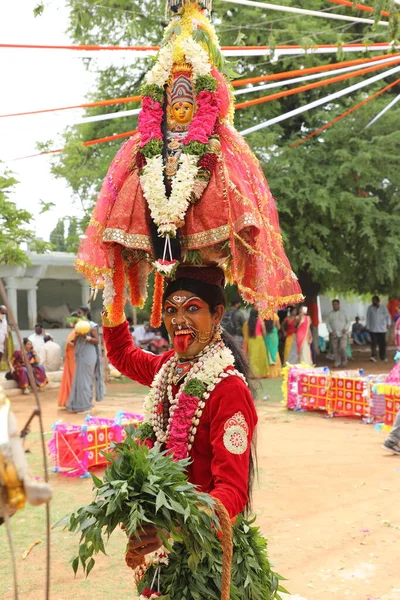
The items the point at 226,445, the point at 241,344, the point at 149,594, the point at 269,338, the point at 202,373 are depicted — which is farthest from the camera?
the point at 269,338

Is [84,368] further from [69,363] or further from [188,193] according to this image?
[188,193]

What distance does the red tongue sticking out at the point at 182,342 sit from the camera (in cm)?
285

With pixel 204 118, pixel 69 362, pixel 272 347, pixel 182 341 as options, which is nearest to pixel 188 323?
pixel 182 341

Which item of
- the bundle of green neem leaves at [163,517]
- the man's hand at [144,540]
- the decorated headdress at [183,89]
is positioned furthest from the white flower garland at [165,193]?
the man's hand at [144,540]

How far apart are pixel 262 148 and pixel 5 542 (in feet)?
43.2

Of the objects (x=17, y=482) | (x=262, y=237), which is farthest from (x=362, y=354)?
(x=17, y=482)

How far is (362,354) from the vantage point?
23.1 metres

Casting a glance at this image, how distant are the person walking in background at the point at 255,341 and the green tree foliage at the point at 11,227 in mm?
5852

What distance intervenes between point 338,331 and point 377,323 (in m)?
1.61

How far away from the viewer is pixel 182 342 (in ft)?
9.36

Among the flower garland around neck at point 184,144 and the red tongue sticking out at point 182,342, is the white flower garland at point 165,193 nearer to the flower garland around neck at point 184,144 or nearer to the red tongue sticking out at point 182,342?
the flower garland around neck at point 184,144

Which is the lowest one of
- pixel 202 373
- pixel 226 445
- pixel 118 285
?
pixel 226 445

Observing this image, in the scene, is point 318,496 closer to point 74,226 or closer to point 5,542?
point 5,542

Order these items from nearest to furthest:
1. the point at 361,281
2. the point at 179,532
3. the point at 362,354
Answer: the point at 179,532, the point at 361,281, the point at 362,354
